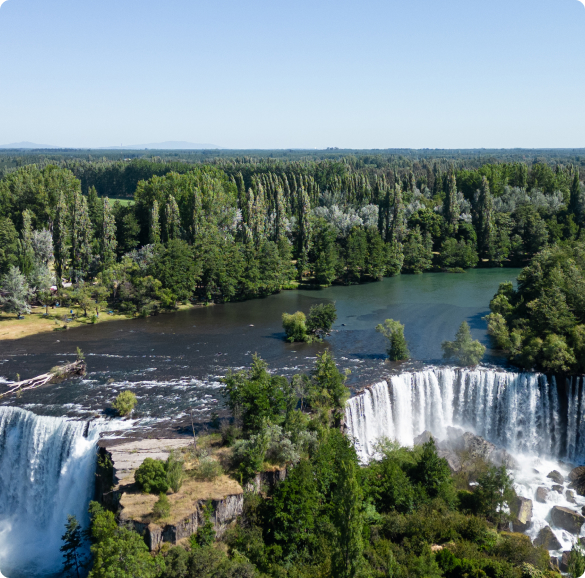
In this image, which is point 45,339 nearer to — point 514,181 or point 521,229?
point 521,229

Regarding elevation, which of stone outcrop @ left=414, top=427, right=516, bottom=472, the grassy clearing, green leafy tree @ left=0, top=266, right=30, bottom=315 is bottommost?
stone outcrop @ left=414, top=427, right=516, bottom=472

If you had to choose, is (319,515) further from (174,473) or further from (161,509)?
(161,509)

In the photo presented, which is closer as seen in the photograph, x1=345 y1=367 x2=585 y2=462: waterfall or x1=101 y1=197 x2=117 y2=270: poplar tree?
x1=345 y1=367 x2=585 y2=462: waterfall

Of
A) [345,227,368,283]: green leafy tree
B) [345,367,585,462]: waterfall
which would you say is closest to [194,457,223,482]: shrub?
[345,367,585,462]: waterfall

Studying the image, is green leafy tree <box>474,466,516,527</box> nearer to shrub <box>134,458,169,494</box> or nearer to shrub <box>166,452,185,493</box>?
shrub <box>166,452,185,493</box>

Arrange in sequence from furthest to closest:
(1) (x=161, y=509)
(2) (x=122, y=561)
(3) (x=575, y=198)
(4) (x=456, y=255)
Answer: (3) (x=575, y=198), (4) (x=456, y=255), (1) (x=161, y=509), (2) (x=122, y=561)

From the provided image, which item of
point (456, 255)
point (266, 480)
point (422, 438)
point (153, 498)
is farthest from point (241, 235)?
point (153, 498)

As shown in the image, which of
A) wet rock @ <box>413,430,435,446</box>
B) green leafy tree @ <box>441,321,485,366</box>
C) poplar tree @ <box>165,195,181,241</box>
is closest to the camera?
wet rock @ <box>413,430,435,446</box>
